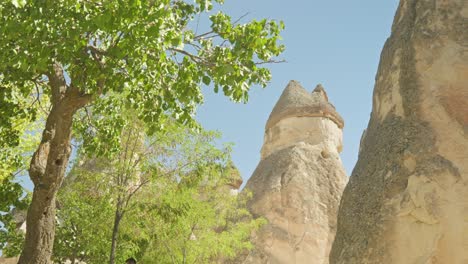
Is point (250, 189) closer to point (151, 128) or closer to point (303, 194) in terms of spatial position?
point (303, 194)

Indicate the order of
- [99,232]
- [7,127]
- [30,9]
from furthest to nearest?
[99,232] → [7,127] → [30,9]

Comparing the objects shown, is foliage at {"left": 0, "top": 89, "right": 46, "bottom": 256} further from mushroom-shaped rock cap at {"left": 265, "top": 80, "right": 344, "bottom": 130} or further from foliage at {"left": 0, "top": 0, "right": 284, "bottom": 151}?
mushroom-shaped rock cap at {"left": 265, "top": 80, "right": 344, "bottom": 130}

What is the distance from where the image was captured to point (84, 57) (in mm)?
8320

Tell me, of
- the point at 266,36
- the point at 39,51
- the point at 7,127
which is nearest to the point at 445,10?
the point at 266,36

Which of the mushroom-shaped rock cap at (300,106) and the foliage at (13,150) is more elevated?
the mushroom-shaped rock cap at (300,106)

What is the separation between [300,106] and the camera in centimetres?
2706

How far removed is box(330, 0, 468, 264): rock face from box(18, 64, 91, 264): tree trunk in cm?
458

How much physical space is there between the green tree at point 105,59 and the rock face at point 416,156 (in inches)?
82.5

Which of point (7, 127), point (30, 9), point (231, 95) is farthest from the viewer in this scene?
point (7, 127)

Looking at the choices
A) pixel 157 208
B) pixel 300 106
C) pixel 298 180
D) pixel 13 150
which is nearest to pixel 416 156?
pixel 157 208

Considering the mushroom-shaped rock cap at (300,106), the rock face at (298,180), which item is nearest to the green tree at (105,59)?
the rock face at (298,180)

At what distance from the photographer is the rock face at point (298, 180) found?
851 inches

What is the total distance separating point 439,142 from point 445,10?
7.99 ft

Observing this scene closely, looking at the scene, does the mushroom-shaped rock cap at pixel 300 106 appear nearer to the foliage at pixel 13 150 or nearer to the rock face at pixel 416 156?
the foliage at pixel 13 150
